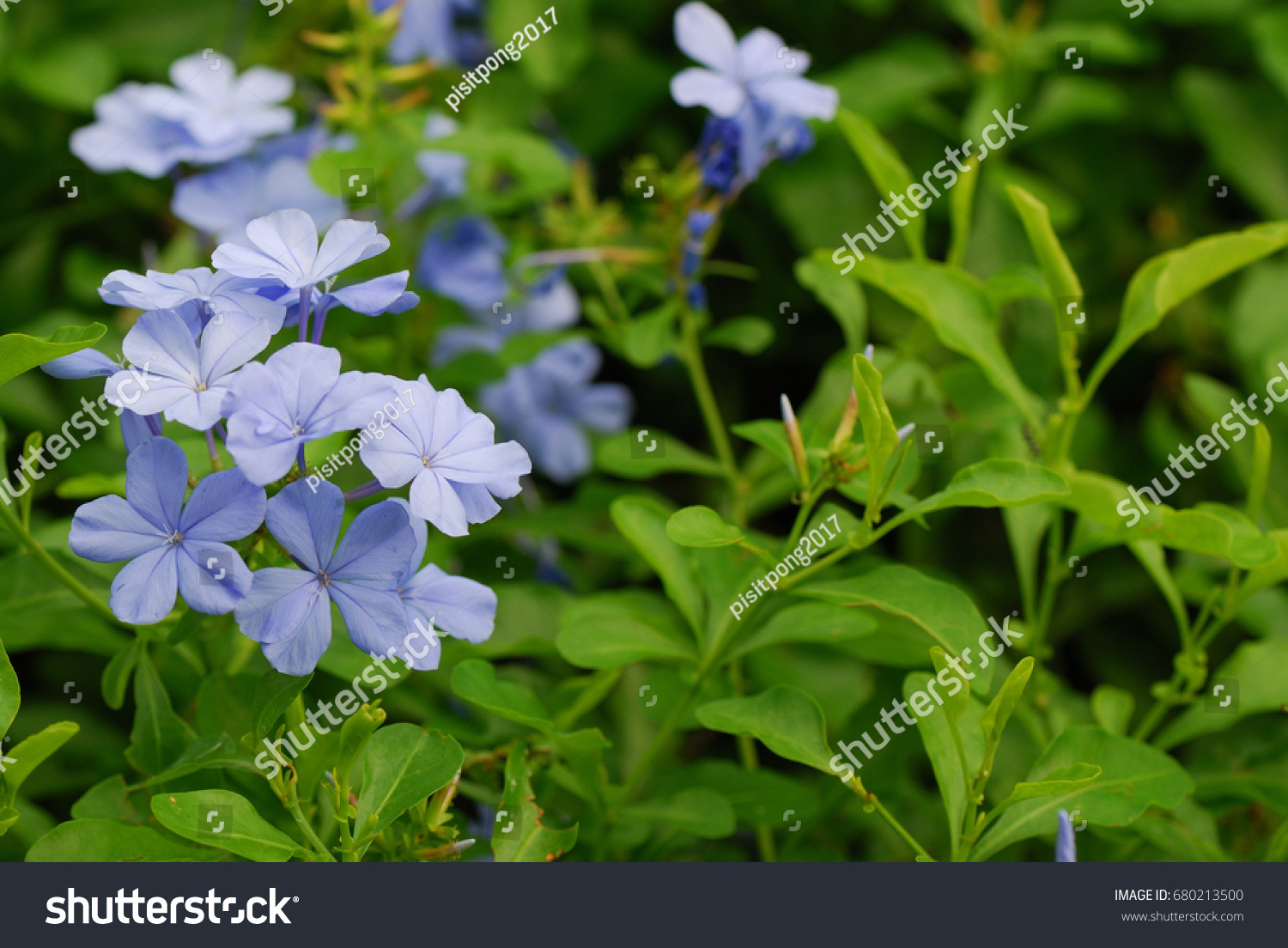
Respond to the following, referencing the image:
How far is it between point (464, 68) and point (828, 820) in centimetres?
131

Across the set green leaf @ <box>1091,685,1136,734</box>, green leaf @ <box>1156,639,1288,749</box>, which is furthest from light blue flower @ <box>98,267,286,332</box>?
green leaf @ <box>1156,639,1288,749</box>

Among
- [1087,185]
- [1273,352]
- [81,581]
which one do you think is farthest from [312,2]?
[1273,352]

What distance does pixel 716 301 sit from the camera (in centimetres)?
Result: 188

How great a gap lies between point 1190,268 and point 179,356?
100 cm

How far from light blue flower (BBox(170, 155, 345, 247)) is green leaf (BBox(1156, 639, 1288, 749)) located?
1.20m

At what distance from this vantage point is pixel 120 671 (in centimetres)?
93

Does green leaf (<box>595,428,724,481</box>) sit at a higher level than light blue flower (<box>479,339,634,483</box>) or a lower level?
lower

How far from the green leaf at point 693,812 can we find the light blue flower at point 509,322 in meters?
0.74

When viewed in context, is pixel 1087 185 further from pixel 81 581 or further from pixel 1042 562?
pixel 81 581

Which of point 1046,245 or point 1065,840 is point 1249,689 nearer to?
point 1065,840

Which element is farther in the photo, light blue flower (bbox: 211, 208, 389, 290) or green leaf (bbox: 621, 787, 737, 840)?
green leaf (bbox: 621, 787, 737, 840)

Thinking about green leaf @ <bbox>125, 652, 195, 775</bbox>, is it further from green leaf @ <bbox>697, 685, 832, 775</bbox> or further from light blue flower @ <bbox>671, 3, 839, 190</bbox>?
light blue flower @ <bbox>671, 3, 839, 190</bbox>

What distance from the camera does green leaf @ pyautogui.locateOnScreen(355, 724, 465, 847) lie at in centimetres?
85

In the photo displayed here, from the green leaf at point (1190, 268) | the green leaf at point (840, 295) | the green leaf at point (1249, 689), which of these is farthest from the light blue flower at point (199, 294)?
the green leaf at point (1249, 689)
